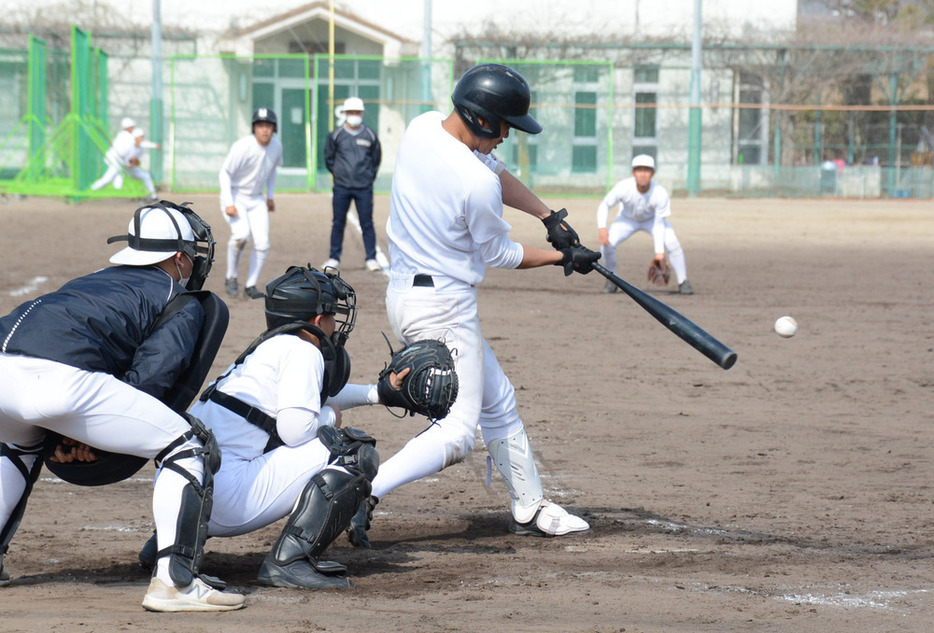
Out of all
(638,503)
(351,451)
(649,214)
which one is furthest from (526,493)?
(649,214)

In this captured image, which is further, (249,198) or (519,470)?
(249,198)

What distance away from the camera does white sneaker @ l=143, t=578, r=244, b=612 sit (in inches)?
151

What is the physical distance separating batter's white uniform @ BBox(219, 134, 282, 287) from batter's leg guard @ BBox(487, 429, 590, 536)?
777cm

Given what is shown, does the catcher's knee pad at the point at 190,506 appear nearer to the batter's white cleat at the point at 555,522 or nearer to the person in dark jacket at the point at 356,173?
the batter's white cleat at the point at 555,522

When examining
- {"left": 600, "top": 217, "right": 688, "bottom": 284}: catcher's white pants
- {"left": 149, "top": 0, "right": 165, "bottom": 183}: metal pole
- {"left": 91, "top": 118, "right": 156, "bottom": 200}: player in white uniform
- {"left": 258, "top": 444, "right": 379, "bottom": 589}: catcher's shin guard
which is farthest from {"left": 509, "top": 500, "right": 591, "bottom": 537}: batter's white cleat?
{"left": 149, "top": 0, "right": 165, "bottom": 183}: metal pole

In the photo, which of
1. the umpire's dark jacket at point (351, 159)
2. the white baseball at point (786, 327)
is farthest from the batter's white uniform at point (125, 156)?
the white baseball at point (786, 327)

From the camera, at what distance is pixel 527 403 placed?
8.10 metres

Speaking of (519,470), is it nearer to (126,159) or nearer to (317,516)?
(317,516)

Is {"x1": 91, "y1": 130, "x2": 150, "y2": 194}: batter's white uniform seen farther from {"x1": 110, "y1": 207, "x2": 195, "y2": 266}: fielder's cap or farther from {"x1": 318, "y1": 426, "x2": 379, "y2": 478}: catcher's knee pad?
{"x1": 318, "y1": 426, "x2": 379, "y2": 478}: catcher's knee pad

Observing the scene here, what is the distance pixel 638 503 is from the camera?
19.0 feet

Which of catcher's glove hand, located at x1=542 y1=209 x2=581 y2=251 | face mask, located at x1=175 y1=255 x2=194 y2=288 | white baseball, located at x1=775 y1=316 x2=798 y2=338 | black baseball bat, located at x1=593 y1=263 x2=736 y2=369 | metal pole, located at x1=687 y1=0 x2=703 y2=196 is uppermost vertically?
metal pole, located at x1=687 y1=0 x2=703 y2=196

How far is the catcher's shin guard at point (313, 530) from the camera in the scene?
4.25m

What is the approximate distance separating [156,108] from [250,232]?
67.0 ft

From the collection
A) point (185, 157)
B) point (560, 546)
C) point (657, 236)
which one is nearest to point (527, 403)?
point (560, 546)
